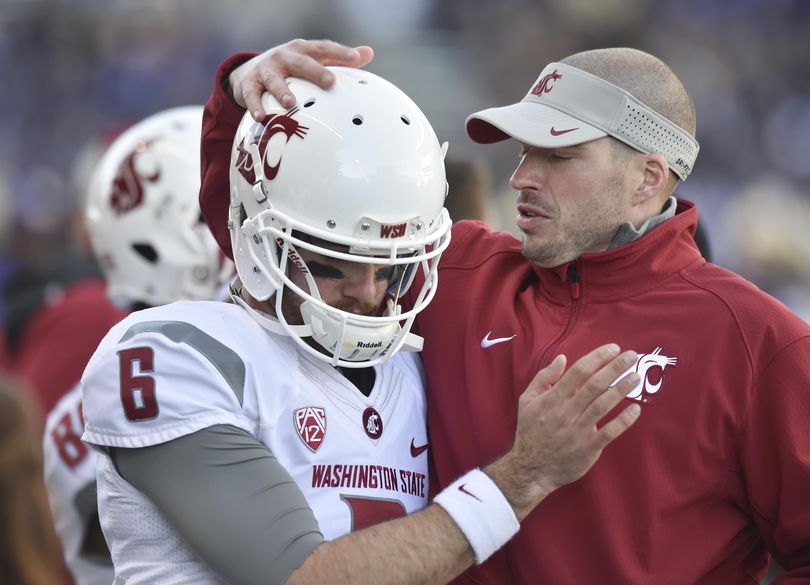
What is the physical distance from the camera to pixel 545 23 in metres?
12.3

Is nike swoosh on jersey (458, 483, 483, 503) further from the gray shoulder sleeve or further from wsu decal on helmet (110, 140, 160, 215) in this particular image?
wsu decal on helmet (110, 140, 160, 215)

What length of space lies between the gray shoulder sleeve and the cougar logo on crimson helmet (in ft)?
1.97

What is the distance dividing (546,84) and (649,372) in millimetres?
784

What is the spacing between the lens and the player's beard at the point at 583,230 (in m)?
2.72

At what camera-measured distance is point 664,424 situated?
2516 millimetres

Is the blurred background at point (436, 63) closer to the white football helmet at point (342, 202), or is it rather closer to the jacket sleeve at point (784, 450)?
the white football helmet at point (342, 202)

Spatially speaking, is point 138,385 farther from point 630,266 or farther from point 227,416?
point 630,266

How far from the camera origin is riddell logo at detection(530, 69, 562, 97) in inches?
112

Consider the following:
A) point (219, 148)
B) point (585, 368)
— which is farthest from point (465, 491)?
point (219, 148)

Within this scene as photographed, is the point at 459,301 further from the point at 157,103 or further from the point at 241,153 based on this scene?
the point at 157,103

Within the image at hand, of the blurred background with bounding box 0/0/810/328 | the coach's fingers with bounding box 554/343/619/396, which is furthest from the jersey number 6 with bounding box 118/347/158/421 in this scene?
the blurred background with bounding box 0/0/810/328

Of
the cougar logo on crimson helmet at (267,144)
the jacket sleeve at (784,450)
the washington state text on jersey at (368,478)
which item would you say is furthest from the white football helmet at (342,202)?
the jacket sleeve at (784,450)

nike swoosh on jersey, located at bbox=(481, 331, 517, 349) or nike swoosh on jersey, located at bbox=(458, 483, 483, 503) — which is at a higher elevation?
nike swoosh on jersey, located at bbox=(481, 331, 517, 349)

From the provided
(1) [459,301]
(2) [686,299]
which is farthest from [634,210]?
(1) [459,301]
